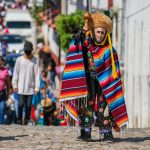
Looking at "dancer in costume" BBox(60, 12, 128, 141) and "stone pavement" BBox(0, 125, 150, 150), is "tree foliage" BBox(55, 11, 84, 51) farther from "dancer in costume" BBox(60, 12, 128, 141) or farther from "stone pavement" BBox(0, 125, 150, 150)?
"dancer in costume" BBox(60, 12, 128, 141)

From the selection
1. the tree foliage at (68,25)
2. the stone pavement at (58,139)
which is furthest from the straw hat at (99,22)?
the tree foliage at (68,25)

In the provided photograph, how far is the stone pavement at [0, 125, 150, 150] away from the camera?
1315cm

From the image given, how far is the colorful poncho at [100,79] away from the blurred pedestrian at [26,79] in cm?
494

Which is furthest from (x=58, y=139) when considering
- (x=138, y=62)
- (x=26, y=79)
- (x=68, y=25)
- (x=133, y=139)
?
(x=68, y=25)

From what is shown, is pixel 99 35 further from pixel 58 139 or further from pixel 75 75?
pixel 58 139

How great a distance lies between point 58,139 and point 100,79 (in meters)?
1.32

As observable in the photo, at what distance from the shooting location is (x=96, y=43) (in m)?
13.6

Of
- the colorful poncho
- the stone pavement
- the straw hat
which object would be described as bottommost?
the stone pavement

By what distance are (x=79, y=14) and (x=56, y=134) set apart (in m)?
17.7

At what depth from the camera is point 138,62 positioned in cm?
2173

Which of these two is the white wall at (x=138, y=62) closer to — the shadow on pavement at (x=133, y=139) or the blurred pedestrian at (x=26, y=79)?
the blurred pedestrian at (x=26, y=79)

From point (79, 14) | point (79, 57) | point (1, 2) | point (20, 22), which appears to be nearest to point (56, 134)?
point (79, 57)

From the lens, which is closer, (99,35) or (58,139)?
(99,35)

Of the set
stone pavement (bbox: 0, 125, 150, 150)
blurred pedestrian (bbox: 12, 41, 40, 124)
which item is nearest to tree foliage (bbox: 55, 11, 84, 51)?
blurred pedestrian (bbox: 12, 41, 40, 124)
